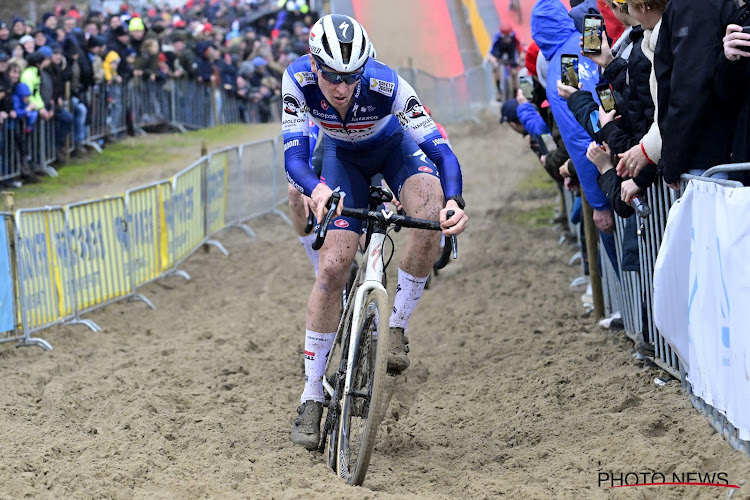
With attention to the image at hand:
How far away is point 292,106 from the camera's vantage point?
5.75 m

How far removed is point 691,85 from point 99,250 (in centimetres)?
728

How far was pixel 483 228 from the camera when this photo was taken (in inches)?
577

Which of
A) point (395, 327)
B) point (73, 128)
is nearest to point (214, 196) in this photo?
point (73, 128)

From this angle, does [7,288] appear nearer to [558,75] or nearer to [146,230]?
[146,230]

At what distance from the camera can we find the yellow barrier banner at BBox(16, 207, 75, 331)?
8922 millimetres

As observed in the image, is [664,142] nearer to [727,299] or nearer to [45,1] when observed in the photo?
[727,299]

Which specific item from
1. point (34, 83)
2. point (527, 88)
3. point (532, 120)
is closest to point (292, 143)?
point (527, 88)

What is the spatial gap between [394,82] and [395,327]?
1.52 metres

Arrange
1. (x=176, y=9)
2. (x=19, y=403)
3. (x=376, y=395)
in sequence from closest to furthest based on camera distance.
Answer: (x=376, y=395) < (x=19, y=403) < (x=176, y=9)

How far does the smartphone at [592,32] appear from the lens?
19.7ft

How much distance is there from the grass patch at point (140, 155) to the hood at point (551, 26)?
8.53 metres

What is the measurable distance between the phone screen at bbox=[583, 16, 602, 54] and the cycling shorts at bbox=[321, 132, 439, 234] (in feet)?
4.08
